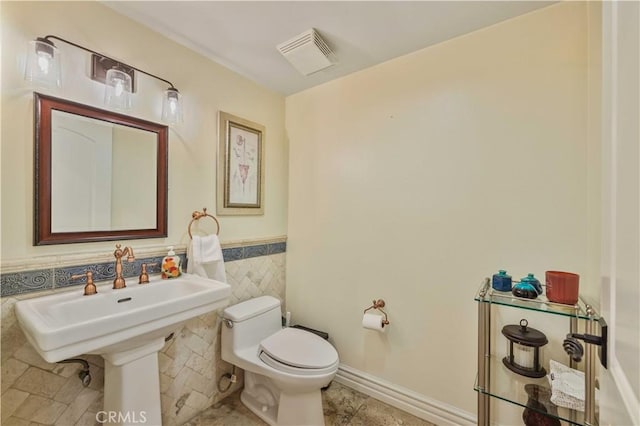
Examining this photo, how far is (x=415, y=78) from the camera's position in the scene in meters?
1.70

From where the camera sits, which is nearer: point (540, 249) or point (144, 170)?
point (540, 249)

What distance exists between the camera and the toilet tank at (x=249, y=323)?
1.67 meters

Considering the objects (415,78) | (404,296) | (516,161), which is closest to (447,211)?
(516,161)

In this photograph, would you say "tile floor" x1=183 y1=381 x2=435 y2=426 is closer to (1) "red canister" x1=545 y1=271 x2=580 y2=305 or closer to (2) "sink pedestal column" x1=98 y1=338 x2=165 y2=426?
(2) "sink pedestal column" x1=98 y1=338 x2=165 y2=426

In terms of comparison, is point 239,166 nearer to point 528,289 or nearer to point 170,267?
point 170,267

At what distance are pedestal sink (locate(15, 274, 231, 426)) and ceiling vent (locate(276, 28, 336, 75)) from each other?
4.50 feet

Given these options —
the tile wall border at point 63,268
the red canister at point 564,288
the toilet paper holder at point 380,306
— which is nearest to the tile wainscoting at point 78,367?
the tile wall border at point 63,268

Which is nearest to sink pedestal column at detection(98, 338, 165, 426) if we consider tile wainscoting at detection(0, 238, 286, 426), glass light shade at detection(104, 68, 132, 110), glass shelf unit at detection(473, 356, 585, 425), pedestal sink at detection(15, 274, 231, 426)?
pedestal sink at detection(15, 274, 231, 426)

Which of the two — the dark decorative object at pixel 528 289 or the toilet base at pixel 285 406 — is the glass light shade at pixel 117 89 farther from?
the dark decorative object at pixel 528 289

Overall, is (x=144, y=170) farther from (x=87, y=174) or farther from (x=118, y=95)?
(x=118, y=95)

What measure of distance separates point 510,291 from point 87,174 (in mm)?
2069

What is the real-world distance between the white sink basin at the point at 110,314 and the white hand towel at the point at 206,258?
108mm

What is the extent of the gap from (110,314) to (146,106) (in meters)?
1.05

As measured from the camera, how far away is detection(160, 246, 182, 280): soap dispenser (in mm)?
1478
